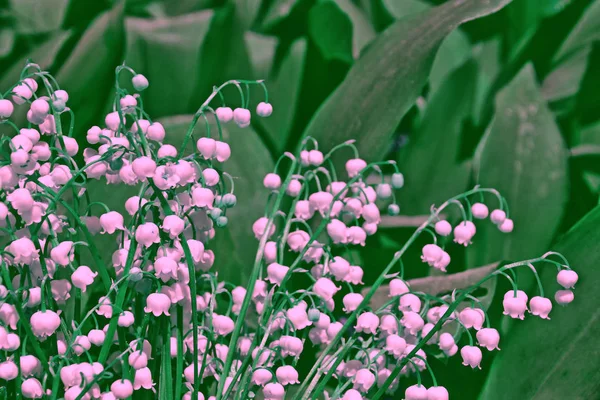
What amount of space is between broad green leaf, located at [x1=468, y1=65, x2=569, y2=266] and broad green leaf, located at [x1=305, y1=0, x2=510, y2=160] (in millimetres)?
121

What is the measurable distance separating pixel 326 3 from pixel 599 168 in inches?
14.4

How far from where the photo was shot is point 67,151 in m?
0.51

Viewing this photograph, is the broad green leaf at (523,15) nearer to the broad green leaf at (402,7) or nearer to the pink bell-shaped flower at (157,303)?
the broad green leaf at (402,7)

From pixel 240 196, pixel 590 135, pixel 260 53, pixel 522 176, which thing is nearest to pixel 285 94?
pixel 260 53

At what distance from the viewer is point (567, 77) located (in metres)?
0.87

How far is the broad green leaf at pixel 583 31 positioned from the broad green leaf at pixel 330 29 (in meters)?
0.25

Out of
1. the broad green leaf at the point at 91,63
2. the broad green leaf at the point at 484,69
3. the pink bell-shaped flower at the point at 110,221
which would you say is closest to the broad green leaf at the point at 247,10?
the broad green leaf at the point at 91,63

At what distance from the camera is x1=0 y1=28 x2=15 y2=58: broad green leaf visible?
85 centimetres

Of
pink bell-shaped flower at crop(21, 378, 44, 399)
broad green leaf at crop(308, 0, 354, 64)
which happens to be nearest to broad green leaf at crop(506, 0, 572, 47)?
broad green leaf at crop(308, 0, 354, 64)

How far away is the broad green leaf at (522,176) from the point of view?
28.5 inches

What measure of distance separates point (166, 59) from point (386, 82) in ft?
0.84

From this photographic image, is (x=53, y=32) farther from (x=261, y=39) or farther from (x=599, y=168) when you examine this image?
(x=599, y=168)

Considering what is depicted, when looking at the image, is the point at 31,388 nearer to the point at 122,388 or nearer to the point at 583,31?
the point at 122,388

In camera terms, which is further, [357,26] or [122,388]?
[357,26]
